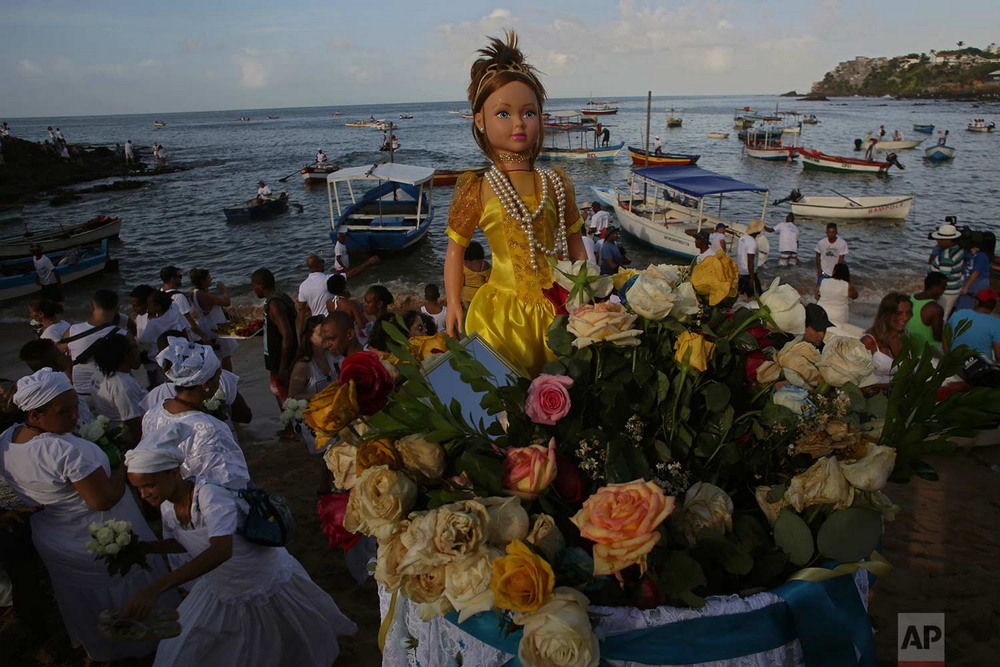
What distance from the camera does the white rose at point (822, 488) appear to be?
4.26ft

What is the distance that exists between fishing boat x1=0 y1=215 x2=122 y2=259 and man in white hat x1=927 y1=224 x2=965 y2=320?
2151 cm

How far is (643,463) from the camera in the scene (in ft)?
4.64

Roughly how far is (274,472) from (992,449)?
7.27 meters

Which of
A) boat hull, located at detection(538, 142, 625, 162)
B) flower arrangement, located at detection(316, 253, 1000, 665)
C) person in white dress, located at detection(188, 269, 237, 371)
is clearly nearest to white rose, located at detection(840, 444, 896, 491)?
flower arrangement, located at detection(316, 253, 1000, 665)

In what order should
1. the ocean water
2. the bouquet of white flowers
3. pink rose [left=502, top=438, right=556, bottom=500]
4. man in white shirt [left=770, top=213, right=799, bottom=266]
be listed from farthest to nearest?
the ocean water → man in white shirt [left=770, top=213, right=799, bottom=266] → the bouquet of white flowers → pink rose [left=502, top=438, right=556, bottom=500]

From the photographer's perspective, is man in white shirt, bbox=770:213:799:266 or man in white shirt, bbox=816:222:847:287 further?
man in white shirt, bbox=770:213:799:266

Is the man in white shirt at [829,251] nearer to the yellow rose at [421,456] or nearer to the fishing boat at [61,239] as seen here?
the yellow rose at [421,456]

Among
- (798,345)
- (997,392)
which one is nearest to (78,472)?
(798,345)

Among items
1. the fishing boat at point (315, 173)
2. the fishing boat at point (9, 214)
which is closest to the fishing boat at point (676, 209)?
the fishing boat at point (315, 173)

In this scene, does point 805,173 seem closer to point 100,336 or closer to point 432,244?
point 432,244

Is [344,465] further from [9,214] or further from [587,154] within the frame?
[587,154]

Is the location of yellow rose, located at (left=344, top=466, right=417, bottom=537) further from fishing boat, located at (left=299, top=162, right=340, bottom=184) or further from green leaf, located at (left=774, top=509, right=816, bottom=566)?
fishing boat, located at (left=299, top=162, right=340, bottom=184)

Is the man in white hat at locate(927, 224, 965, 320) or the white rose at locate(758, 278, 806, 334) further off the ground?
the white rose at locate(758, 278, 806, 334)

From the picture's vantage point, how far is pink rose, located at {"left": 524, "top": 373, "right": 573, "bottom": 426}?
1380mm
